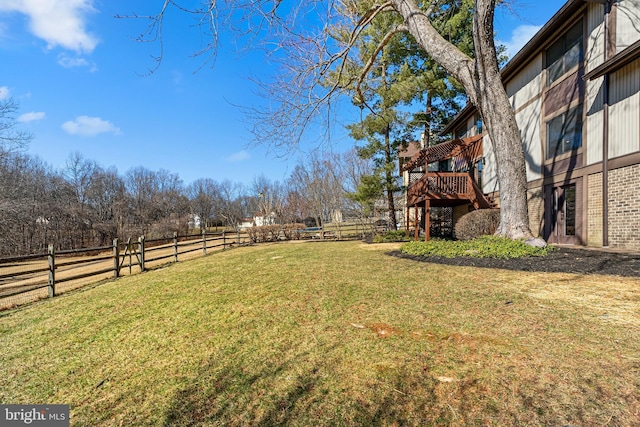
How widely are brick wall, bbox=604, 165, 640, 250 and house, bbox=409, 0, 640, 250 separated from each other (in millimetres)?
24

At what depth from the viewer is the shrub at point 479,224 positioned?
31.3 feet

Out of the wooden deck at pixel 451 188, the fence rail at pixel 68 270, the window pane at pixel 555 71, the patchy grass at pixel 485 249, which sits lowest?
the fence rail at pixel 68 270

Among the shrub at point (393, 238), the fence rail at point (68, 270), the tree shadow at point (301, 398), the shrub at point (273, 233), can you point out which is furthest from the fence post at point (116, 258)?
the shrub at point (273, 233)

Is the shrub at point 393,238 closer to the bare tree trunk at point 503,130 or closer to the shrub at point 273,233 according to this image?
the bare tree trunk at point 503,130

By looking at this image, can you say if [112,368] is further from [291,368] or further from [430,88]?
[430,88]

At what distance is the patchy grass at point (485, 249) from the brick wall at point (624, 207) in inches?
105

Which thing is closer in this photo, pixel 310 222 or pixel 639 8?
pixel 639 8

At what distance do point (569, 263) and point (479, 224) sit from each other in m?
3.76

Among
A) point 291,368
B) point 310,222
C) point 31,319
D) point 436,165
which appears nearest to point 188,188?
point 310,222

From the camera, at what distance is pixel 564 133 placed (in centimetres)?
998

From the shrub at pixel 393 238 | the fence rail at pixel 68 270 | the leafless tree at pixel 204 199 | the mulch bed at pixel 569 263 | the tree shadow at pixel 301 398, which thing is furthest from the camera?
the leafless tree at pixel 204 199

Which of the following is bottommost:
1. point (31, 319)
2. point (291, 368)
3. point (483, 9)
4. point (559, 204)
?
point (31, 319)

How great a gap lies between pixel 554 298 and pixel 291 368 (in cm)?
372

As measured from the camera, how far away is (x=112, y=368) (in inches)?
108
